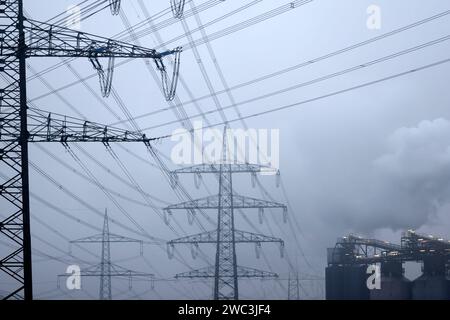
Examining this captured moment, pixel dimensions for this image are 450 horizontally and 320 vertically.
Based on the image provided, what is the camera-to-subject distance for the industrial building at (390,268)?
71.4 meters

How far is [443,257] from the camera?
7156 centimetres

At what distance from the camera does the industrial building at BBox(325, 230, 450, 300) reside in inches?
2813

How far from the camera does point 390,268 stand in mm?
77875
